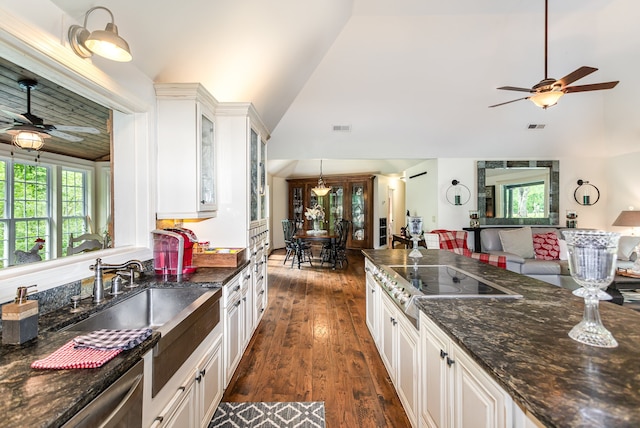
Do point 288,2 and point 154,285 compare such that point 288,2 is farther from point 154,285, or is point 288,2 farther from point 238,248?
point 154,285

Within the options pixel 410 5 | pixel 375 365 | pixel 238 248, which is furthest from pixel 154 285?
pixel 410 5

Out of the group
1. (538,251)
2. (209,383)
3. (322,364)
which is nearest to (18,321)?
(209,383)

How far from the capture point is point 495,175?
591cm

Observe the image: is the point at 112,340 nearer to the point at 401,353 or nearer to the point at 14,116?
the point at 401,353

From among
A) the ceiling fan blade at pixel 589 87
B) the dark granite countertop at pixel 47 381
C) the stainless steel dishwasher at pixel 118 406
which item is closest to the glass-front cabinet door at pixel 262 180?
the dark granite countertop at pixel 47 381

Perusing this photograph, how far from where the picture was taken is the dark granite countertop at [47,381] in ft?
2.24

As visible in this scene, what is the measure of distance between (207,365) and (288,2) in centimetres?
266

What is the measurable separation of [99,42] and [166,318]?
1510 mm

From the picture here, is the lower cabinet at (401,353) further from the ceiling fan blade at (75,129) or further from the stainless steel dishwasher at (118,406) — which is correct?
the ceiling fan blade at (75,129)

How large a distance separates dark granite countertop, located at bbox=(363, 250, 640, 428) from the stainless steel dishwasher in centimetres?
108

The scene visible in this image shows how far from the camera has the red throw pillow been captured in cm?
506

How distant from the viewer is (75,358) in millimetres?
913

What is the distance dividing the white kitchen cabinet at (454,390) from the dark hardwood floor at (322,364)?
651 millimetres

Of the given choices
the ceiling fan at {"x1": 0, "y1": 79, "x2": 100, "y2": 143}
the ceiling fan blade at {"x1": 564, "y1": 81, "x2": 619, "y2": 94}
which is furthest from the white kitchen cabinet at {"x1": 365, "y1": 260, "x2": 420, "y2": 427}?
the ceiling fan at {"x1": 0, "y1": 79, "x2": 100, "y2": 143}
